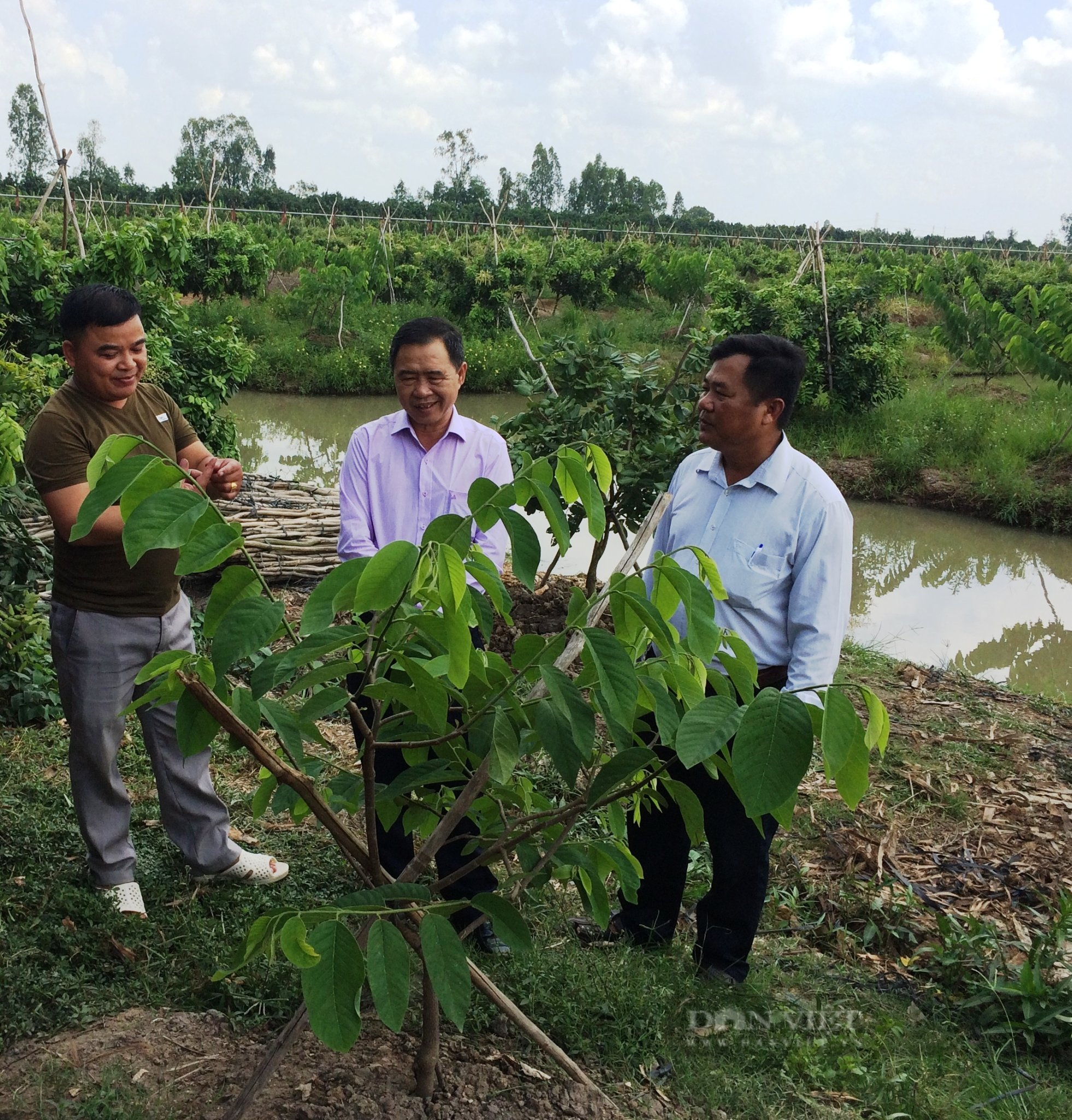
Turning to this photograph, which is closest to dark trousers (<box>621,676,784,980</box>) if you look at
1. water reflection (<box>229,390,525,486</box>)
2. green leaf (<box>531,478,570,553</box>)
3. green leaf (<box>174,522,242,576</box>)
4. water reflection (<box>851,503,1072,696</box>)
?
green leaf (<box>531,478,570,553</box>)

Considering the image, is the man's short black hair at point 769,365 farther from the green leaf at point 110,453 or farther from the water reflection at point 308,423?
the water reflection at point 308,423

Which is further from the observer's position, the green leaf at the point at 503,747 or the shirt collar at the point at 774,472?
the shirt collar at the point at 774,472

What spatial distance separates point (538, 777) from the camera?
378 cm

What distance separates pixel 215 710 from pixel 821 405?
465 inches

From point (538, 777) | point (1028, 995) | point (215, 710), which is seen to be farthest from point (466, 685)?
point (538, 777)

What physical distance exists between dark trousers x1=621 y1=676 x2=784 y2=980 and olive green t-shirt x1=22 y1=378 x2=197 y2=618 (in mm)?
1365

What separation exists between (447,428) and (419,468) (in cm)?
13

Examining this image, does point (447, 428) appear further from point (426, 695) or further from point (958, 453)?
point (958, 453)

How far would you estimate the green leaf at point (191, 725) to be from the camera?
4.58ft

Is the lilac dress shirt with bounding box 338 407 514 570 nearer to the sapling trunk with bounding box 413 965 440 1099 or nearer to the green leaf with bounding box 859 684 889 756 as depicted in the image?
the sapling trunk with bounding box 413 965 440 1099

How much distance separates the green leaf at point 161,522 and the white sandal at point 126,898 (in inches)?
71.9

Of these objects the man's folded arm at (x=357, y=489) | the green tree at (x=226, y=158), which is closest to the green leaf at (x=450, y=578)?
the man's folded arm at (x=357, y=489)

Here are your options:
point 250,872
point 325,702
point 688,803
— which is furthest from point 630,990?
point 325,702

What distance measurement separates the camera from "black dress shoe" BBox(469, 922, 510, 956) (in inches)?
101
